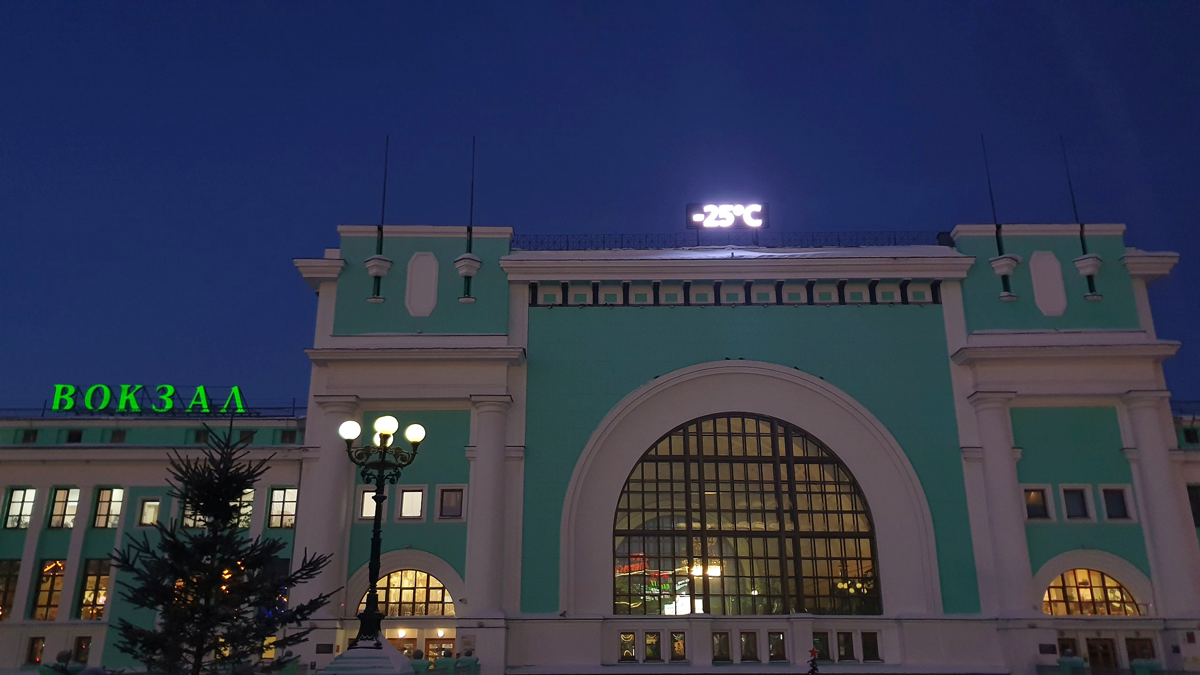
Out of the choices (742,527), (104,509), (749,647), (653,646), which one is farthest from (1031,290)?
(104,509)

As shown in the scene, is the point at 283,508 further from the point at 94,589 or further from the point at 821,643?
the point at 821,643

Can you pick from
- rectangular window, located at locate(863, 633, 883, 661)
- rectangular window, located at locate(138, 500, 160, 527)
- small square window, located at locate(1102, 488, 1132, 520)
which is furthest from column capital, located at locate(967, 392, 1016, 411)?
rectangular window, located at locate(138, 500, 160, 527)

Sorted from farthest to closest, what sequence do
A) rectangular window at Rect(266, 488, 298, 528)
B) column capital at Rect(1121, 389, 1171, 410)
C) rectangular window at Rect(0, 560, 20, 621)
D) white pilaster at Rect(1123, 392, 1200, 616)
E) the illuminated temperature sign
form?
1. the illuminated temperature sign
2. rectangular window at Rect(266, 488, 298, 528)
3. rectangular window at Rect(0, 560, 20, 621)
4. column capital at Rect(1121, 389, 1171, 410)
5. white pilaster at Rect(1123, 392, 1200, 616)

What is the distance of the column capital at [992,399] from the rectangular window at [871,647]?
32.3 feet

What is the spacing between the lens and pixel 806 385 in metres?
38.4

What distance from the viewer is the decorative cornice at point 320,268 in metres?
39.1

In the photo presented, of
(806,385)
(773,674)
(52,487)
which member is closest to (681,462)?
(806,385)

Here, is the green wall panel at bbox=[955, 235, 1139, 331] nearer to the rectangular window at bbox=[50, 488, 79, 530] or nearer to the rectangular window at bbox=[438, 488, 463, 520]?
the rectangular window at bbox=[438, 488, 463, 520]

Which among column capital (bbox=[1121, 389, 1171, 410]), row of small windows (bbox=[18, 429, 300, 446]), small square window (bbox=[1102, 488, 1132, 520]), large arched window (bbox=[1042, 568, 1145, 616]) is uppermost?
column capital (bbox=[1121, 389, 1171, 410])

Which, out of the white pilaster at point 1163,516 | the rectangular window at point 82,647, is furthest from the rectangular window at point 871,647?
the rectangular window at point 82,647

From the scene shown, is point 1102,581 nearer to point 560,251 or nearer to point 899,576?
point 899,576

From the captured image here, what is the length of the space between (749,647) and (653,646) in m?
3.57

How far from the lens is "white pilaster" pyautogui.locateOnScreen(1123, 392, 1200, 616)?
34.3 meters

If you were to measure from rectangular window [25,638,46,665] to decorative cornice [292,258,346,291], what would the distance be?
17.2m
